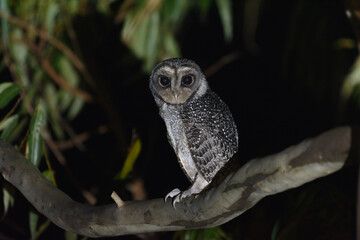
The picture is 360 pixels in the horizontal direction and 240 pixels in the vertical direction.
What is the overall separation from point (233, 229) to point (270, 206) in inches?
13.0

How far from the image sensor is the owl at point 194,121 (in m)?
2.16

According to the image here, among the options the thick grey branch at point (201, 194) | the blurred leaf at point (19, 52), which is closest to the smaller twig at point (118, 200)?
the thick grey branch at point (201, 194)

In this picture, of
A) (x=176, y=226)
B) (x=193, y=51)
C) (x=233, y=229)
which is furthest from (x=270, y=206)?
(x=176, y=226)

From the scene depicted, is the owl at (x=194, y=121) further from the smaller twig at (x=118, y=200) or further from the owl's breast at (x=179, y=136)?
the smaller twig at (x=118, y=200)

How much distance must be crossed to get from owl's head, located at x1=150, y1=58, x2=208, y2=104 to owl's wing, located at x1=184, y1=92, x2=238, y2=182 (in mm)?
54

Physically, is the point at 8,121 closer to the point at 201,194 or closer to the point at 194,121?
the point at 194,121

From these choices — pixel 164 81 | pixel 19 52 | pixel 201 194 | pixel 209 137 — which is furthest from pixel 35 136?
pixel 19 52

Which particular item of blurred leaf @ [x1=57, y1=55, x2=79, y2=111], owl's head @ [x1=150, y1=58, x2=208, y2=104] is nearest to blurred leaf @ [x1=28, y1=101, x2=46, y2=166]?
owl's head @ [x1=150, y1=58, x2=208, y2=104]

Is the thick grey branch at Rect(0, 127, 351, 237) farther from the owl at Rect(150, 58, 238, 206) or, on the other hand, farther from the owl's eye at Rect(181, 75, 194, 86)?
the owl's eye at Rect(181, 75, 194, 86)

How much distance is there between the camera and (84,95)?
3.60 m

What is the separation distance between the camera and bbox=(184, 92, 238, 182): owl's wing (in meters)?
2.16

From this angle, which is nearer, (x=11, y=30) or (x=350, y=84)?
(x=350, y=84)

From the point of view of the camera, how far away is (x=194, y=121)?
2189 mm

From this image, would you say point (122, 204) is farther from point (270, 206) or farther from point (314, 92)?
point (314, 92)
